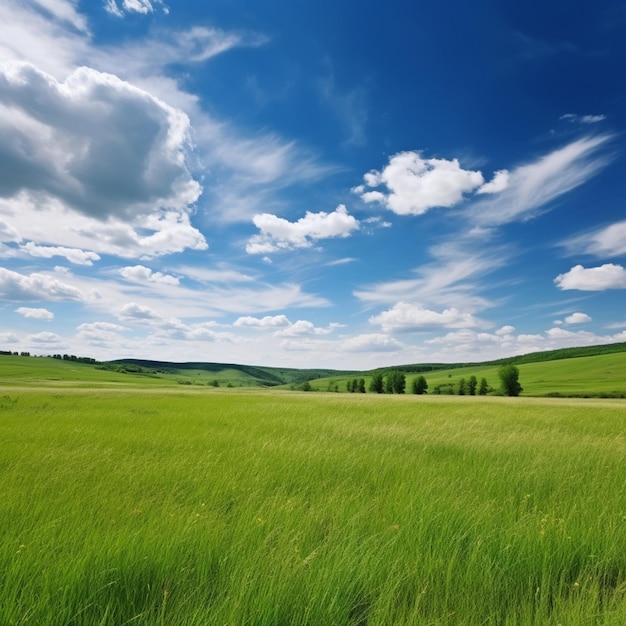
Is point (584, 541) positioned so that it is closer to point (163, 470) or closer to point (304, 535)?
point (304, 535)

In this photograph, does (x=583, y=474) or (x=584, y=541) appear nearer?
(x=584, y=541)

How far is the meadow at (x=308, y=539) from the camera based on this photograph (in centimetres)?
320

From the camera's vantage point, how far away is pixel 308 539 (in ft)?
15.0

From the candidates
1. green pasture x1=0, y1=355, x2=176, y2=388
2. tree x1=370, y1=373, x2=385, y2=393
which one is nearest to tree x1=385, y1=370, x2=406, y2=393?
tree x1=370, y1=373, x2=385, y2=393

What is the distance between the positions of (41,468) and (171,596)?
19.4 feet

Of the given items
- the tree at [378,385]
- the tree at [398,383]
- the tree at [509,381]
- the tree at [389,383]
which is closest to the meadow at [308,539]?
the tree at [509,381]

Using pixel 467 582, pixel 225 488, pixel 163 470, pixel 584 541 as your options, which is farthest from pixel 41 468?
pixel 584 541

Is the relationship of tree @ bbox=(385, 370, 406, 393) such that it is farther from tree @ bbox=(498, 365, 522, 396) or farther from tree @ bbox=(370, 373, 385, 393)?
tree @ bbox=(498, 365, 522, 396)

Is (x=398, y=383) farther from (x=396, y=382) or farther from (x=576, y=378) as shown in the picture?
(x=576, y=378)

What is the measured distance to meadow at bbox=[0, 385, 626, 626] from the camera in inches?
126

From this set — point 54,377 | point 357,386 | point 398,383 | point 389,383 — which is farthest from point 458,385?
point 54,377

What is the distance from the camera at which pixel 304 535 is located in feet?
14.9

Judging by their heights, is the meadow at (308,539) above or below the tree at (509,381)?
below

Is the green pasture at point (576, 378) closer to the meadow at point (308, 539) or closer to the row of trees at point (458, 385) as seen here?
the row of trees at point (458, 385)
